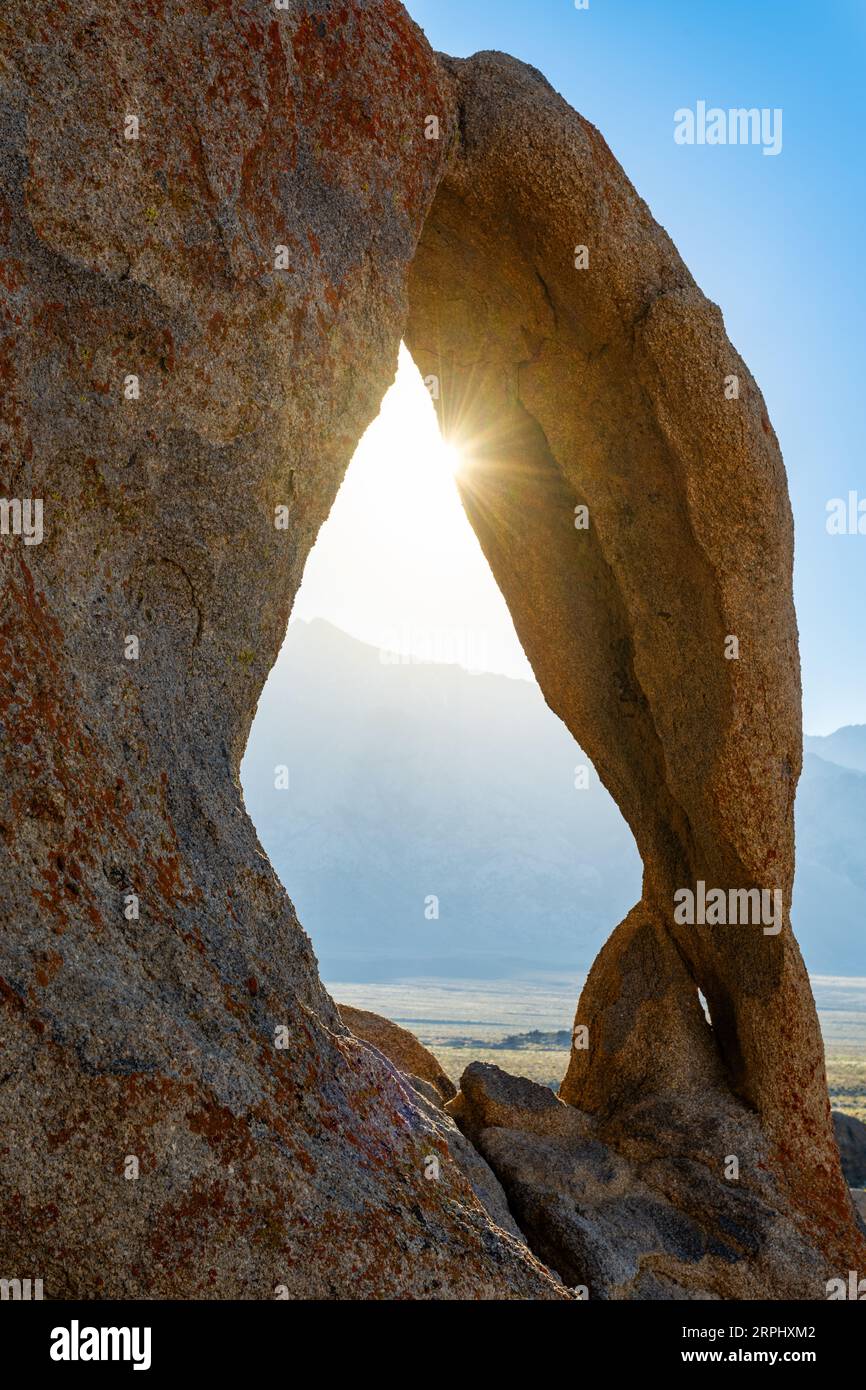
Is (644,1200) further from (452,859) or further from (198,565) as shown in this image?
(452,859)

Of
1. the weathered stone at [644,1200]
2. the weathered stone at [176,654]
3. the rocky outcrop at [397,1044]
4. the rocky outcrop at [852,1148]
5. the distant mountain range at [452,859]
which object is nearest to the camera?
the weathered stone at [176,654]

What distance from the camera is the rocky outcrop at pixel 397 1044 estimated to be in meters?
11.3

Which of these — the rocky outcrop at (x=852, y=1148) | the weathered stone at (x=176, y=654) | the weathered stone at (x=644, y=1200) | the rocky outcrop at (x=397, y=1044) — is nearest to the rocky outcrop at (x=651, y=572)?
the weathered stone at (x=644, y=1200)

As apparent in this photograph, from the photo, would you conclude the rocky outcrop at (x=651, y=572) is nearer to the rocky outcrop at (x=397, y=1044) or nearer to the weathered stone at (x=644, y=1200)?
the weathered stone at (x=644, y=1200)

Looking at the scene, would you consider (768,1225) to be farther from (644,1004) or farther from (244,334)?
(244,334)

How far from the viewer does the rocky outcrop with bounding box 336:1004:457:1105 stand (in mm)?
11312

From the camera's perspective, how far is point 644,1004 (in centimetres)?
1102

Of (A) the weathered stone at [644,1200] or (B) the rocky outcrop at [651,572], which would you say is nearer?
(A) the weathered stone at [644,1200]

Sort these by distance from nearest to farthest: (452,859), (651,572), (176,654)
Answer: (176,654)
(651,572)
(452,859)

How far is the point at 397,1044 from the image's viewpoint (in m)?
11.5

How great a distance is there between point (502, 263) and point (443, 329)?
3.04ft

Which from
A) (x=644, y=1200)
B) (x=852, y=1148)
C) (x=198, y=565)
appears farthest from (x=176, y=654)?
(x=852, y=1148)

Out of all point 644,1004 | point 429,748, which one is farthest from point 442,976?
point 644,1004

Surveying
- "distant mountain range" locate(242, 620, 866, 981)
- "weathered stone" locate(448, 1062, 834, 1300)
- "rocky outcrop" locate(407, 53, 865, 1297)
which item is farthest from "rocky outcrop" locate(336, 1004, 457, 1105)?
"distant mountain range" locate(242, 620, 866, 981)
